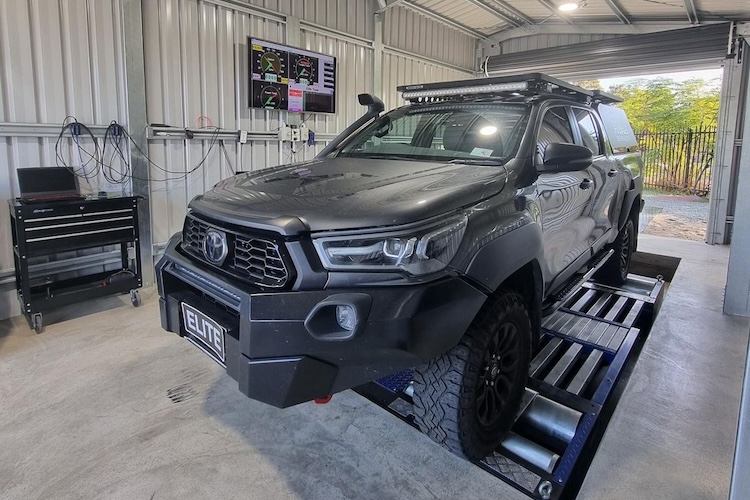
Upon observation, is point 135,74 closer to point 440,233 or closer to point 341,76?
point 341,76

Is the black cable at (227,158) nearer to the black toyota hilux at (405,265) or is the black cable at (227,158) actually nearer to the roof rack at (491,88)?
the roof rack at (491,88)

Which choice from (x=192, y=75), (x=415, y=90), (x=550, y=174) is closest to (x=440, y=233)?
(x=550, y=174)

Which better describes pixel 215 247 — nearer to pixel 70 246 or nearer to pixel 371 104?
pixel 371 104

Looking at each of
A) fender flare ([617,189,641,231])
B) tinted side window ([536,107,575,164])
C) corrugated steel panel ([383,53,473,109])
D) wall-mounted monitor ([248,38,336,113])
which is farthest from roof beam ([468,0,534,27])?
tinted side window ([536,107,575,164])

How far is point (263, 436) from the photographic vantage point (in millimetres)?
2121

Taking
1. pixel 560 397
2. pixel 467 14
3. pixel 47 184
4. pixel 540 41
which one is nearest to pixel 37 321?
pixel 47 184

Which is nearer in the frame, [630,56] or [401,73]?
[630,56]

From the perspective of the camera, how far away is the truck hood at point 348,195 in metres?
1.53

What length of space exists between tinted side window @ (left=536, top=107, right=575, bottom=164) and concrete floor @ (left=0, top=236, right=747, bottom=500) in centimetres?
124

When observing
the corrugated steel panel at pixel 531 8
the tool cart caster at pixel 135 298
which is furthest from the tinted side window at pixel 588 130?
the corrugated steel panel at pixel 531 8

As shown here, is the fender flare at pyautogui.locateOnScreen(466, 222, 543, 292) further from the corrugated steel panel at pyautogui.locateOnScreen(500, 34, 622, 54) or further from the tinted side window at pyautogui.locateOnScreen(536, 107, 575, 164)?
the corrugated steel panel at pyautogui.locateOnScreen(500, 34, 622, 54)

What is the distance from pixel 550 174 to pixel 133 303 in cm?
326

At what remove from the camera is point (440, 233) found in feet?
5.09

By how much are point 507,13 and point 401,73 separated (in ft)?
6.18
